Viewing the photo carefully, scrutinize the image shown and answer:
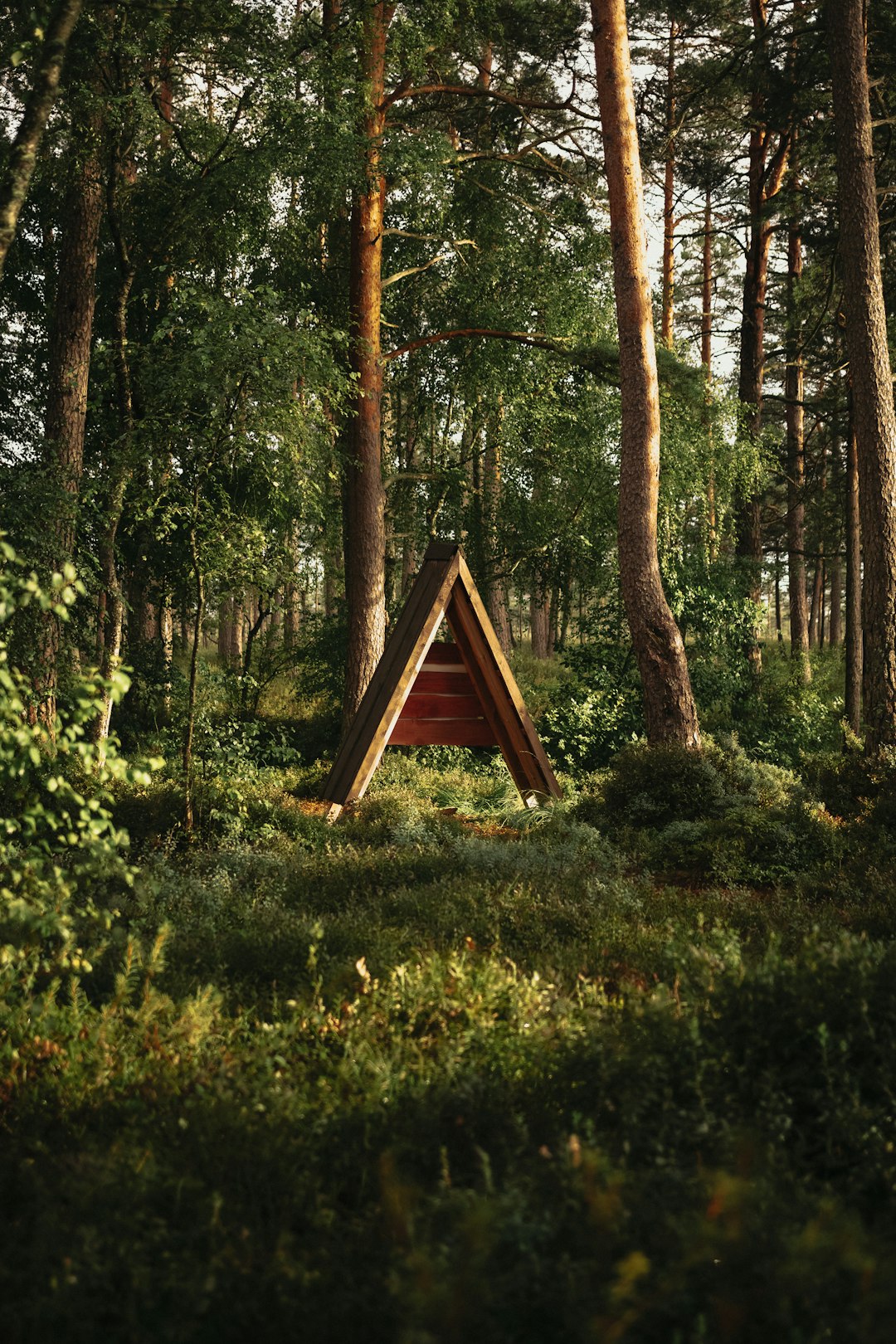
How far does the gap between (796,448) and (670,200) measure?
639cm

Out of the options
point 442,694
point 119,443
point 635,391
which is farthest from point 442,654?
point 119,443

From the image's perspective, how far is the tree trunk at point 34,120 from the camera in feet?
17.9

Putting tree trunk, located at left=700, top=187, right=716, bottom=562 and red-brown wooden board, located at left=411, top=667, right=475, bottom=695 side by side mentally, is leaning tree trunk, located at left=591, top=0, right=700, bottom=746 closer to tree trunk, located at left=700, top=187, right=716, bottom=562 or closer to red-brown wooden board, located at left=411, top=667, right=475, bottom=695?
red-brown wooden board, located at left=411, top=667, right=475, bottom=695

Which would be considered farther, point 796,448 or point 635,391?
point 796,448

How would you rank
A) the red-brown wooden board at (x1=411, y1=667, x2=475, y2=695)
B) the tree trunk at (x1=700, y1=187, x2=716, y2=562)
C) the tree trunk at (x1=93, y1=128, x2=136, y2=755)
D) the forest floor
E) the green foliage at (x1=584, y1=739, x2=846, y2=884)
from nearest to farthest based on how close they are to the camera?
the forest floor, the green foliage at (x1=584, y1=739, x2=846, y2=884), the red-brown wooden board at (x1=411, y1=667, x2=475, y2=695), the tree trunk at (x1=93, y1=128, x2=136, y2=755), the tree trunk at (x1=700, y1=187, x2=716, y2=562)

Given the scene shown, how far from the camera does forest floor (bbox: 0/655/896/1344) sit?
2686 mm

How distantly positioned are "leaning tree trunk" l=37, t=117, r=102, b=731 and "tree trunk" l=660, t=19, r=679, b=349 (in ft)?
31.2

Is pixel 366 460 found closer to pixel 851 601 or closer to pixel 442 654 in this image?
pixel 442 654

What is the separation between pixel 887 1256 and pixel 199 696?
1427cm

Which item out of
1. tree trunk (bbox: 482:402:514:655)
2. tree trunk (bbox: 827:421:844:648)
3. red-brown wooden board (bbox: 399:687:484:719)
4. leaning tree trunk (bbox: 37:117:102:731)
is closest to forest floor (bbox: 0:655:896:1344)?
red-brown wooden board (bbox: 399:687:484:719)

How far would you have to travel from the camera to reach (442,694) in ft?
35.9

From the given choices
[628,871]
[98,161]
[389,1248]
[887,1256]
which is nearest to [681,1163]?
[887,1256]

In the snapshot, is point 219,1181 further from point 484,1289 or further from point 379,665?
point 379,665

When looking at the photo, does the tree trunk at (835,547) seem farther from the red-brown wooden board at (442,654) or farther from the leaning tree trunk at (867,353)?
the red-brown wooden board at (442,654)
